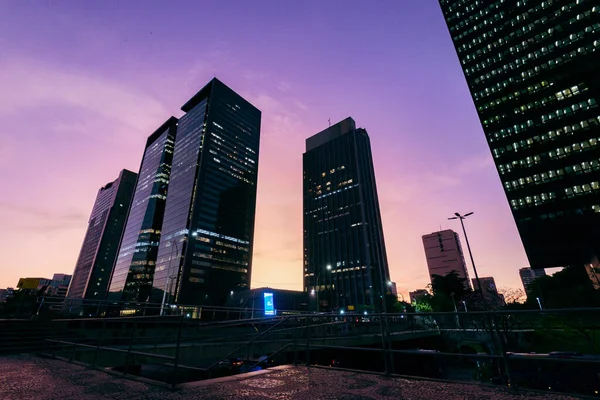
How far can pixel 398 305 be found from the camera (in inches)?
3814

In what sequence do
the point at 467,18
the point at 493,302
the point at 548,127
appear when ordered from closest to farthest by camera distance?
the point at 548,127 < the point at 467,18 < the point at 493,302

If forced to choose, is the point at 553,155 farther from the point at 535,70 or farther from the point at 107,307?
the point at 107,307

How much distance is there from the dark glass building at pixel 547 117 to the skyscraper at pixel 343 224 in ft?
163

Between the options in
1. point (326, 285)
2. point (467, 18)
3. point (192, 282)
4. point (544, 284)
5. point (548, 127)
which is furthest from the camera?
point (326, 285)

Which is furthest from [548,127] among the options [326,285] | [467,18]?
[326,285]

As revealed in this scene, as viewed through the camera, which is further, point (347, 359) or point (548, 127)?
point (548, 127)

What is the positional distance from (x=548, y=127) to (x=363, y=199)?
65.6 m

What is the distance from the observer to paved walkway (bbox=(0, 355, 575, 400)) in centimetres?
368

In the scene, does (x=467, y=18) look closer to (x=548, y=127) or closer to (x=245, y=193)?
(x=548, y=127)

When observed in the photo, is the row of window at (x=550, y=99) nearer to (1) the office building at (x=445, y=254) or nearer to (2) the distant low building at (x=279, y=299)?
(2) the distant low building at (x=279, y=299)

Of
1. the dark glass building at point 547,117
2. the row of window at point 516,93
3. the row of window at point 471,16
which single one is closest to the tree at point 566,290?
the dark glass building at point 547,117

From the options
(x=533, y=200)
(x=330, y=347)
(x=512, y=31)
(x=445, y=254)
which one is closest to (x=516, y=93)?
(x=512, y=31)

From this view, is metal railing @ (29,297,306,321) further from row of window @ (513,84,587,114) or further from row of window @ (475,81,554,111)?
row of window @ (475,81,554,111)

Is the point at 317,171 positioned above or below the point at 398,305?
above
